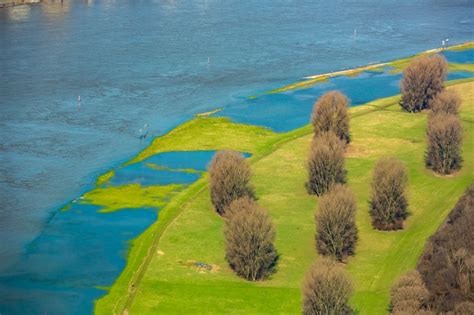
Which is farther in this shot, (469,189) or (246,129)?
(246,129)

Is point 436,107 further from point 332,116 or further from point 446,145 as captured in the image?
point 446,145

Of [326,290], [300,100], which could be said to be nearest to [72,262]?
[326,290]

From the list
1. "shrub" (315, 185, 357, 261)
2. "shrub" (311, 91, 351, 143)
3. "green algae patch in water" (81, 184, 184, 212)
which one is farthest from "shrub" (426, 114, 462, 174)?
"green algae patch in water" (81, 184, 184, 212)

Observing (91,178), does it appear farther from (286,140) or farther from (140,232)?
(286,140)

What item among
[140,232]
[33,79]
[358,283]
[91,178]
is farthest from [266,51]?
[358,283]

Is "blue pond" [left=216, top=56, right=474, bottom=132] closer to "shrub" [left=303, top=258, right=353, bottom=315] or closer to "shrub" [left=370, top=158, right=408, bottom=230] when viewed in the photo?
"shrub" [left=370, top=158, right=408, bottom=230]

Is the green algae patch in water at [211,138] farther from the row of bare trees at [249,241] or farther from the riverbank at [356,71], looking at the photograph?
the row of bare trees at [249,241]
